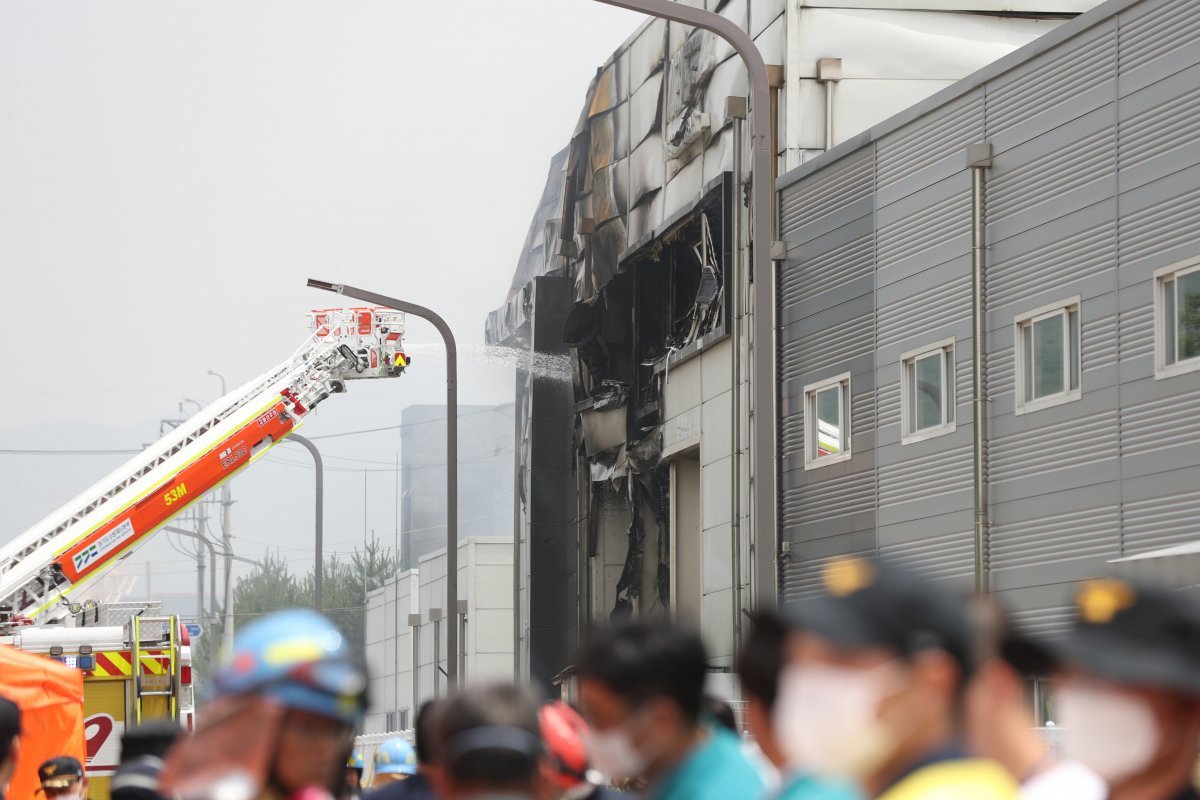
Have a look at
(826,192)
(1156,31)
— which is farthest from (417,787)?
(826,192)

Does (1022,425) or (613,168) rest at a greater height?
(613,168)

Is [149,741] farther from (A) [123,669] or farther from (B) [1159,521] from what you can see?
(B) [1159,521]

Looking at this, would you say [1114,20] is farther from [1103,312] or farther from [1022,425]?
[1022,425]

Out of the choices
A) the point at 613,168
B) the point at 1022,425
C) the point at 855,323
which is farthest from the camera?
the point at 613,168

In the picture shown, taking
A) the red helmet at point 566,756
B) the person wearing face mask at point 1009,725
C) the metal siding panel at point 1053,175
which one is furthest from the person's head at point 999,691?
the metal siding panel at point 1053,175

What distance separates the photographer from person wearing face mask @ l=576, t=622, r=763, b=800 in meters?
4.03

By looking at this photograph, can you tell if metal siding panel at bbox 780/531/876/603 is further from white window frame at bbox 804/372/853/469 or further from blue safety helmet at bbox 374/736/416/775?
blue safety helmet at bbox 374/736/416/775

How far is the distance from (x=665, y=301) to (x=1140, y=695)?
34.4 m

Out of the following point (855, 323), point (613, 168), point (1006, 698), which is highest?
point (613, 168)

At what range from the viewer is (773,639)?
3.55m

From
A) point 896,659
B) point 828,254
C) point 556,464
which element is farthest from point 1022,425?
point 556,464

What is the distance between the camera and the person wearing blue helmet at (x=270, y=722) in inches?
134

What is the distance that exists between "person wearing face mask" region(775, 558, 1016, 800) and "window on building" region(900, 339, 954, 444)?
65.7ft

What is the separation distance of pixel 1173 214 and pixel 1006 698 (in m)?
15.8
